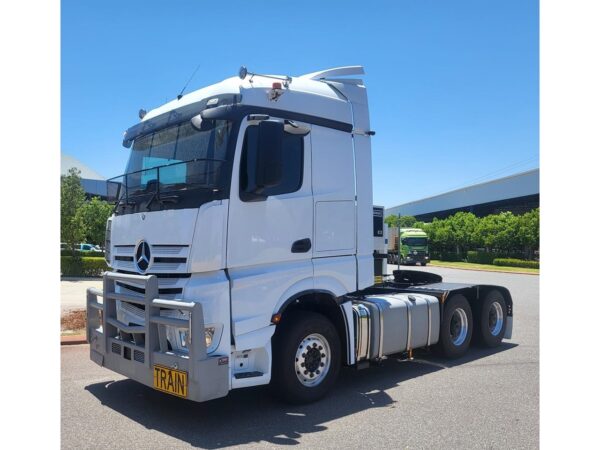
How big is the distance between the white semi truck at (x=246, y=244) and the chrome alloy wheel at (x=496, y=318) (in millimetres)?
2989

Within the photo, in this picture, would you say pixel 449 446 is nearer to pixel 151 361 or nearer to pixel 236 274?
pixel 236 274

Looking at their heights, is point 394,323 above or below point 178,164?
below

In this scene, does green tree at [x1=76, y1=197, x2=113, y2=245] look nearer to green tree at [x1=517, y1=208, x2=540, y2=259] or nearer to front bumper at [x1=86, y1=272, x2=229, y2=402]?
front bumper at [x1=86, y1=272, x2=229, y2=402]

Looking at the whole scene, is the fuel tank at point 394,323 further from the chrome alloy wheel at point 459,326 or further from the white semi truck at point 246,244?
the chrome alloy wheel at point 459,326

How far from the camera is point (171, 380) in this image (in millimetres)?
4496

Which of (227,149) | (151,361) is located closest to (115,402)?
(151,361)

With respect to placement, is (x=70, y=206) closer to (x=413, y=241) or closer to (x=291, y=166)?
(x=291, y=166)

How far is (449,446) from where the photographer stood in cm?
434

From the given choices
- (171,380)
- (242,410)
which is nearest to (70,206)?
(242,410)

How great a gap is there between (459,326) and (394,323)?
2.12 m

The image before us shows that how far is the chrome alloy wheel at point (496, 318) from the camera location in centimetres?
873

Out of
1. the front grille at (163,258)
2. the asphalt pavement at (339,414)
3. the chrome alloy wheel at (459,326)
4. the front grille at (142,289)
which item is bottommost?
the asphalt pavement at (339,414)

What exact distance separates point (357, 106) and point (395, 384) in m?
3.54

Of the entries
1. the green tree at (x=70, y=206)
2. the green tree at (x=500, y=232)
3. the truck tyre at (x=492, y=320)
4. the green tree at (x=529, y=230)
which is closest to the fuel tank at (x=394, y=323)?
the truck tyre at (x=492, y=320)
